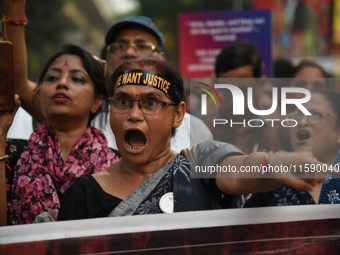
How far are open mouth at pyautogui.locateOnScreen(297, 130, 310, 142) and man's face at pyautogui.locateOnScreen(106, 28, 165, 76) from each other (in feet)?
7.53

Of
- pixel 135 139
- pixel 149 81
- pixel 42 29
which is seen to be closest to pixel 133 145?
pixel 135 139

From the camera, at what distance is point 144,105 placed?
2.59 meters

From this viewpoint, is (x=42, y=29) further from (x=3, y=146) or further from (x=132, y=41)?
(x=3, y=146)

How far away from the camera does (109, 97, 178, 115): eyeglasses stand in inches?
102

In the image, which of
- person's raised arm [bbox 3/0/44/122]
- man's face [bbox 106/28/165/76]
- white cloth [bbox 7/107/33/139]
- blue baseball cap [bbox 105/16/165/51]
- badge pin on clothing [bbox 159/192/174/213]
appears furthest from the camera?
blue baseball cap [bbox 105/16/165/51]

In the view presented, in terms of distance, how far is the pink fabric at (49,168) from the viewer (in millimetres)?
2951

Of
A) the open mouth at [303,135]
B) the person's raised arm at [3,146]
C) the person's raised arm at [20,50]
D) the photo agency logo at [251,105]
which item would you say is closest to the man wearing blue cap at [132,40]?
the person's raised arm at [20,50]

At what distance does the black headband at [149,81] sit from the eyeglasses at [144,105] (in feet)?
0.19

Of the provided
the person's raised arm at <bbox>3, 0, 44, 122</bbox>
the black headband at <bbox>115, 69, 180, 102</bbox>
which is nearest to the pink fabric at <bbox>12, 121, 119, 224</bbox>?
the person's raised arm at <bbox>3, 0, 44, 122</bbox>

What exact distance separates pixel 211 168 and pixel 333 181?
45 cm

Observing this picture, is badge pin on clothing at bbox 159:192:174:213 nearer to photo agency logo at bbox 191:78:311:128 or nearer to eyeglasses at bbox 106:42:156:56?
photo agency logo at bbox 191:78:311:128

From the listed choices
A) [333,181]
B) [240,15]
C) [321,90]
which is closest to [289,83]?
[321,90]

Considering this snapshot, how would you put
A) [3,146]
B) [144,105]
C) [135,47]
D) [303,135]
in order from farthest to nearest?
[135,47] → [144,105] → [3,146] → [303,135]

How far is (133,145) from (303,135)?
89 centimetres
